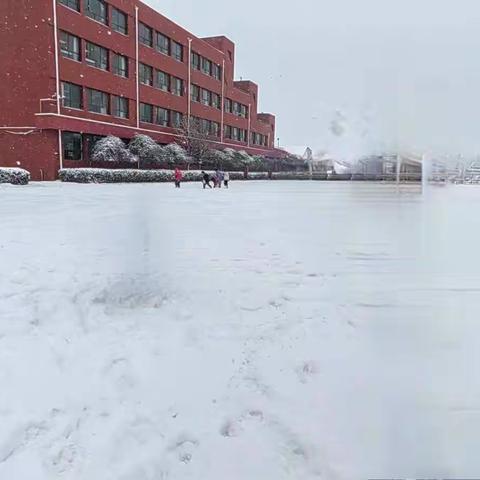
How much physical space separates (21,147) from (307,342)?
90.8ft

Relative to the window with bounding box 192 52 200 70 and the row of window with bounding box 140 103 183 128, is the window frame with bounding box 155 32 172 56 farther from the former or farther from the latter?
the window with bounding box 192 52 200 70

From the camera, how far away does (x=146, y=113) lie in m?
38.0

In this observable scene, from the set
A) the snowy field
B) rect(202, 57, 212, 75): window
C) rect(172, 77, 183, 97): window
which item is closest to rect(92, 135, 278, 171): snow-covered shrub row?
rect(172, 77, 183, 97): window

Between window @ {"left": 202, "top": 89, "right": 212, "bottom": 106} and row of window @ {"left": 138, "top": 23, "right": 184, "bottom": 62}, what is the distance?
546 centimetres

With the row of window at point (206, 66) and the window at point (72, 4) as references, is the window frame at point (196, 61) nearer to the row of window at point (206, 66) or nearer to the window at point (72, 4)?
the row of window at point (206, 66)

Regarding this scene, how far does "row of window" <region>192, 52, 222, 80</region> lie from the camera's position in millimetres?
46125

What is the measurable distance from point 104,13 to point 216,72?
1974cm

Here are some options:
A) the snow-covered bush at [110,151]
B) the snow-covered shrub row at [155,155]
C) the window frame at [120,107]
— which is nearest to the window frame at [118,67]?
the window frame at [120,107]

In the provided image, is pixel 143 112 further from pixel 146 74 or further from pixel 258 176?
pixel 258 176

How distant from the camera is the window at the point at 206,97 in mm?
48062

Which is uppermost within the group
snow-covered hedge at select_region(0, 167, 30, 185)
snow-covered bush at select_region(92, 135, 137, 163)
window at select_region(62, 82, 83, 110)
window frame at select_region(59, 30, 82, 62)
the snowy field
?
window frame at select_region(59, 30, 82, 62)

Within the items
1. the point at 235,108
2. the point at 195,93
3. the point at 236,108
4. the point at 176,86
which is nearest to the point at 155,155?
the point at 176,86

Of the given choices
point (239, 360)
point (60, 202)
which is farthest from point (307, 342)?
point (60, 202)

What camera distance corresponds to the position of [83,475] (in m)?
3.06
